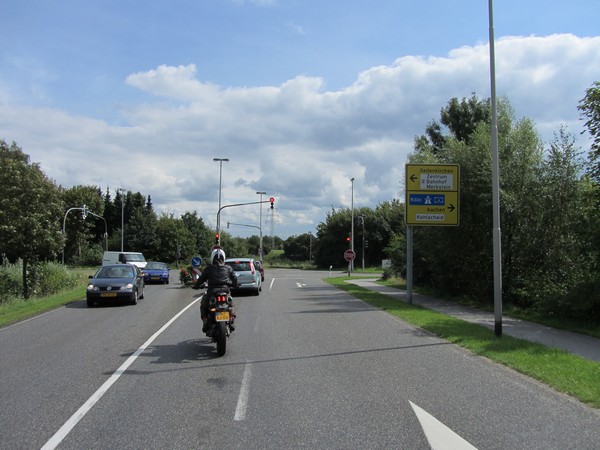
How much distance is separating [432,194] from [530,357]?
399 inches

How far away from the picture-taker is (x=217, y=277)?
31.7ft

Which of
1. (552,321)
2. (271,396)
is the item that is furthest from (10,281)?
(552,321)

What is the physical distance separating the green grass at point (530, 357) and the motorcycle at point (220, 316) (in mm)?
4485

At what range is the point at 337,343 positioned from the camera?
1030 centimetres

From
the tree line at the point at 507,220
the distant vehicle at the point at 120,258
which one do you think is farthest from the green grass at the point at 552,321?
the distant vehicle at the point at 120,258

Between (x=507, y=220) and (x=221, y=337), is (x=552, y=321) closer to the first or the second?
(x=507, y=220)

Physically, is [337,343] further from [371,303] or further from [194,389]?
[371,303]

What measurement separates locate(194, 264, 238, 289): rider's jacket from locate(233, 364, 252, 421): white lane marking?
2208 millimetres

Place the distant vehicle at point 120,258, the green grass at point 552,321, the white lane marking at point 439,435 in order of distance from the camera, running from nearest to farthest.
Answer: the white lane marking at point 439,435, the green grass at point 552,321, the distant vehicle at point 120,258

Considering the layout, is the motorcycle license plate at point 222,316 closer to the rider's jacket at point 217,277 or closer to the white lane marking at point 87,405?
the rider's jacket at point 217,277

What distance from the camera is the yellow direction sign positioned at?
1820 cm

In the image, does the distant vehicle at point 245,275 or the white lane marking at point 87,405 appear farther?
the distant vehicle at point 245,275

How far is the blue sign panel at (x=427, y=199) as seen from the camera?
18.3 metres

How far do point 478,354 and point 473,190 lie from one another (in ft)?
38.2
